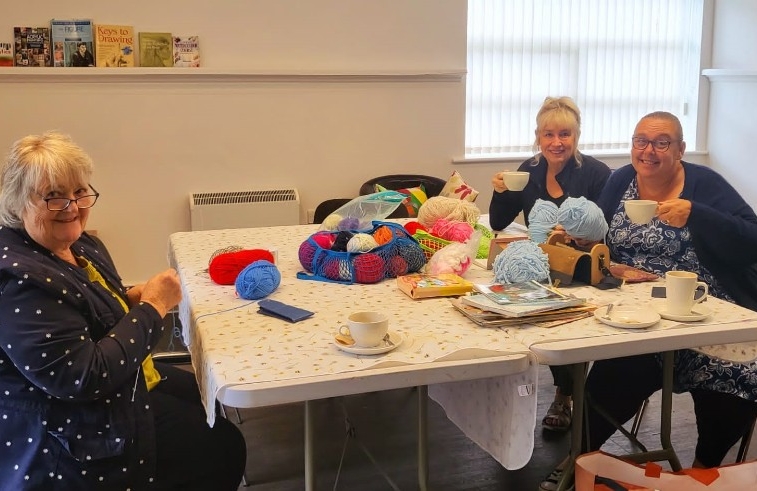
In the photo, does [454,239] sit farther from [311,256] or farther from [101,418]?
[101,418]

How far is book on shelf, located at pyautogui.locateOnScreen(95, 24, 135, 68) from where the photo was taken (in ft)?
13.1

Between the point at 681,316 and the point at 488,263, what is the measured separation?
63 centimetres

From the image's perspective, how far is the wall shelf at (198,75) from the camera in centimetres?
392

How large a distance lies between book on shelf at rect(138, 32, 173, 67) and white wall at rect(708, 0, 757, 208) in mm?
3683

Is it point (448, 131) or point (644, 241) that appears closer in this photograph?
point (644, 241)

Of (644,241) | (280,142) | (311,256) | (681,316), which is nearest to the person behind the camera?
(681,316)

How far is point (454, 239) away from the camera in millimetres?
2264

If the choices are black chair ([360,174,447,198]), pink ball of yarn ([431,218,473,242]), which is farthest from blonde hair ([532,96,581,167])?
black chair ([360,174,447,198])

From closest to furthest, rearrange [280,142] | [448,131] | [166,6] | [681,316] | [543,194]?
[681,316] < [543,194] < [166,6] < [280,142] < [448,131]

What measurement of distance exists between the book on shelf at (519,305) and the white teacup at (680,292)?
0.64ft

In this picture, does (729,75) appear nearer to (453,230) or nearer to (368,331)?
(453,230)

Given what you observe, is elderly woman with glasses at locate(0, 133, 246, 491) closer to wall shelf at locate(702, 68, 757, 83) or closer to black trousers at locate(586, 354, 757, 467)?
black trousers at locate(586, 354, 757, 467)

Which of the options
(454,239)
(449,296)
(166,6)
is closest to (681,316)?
(449,296)

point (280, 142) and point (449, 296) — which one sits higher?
point (280, 142)
